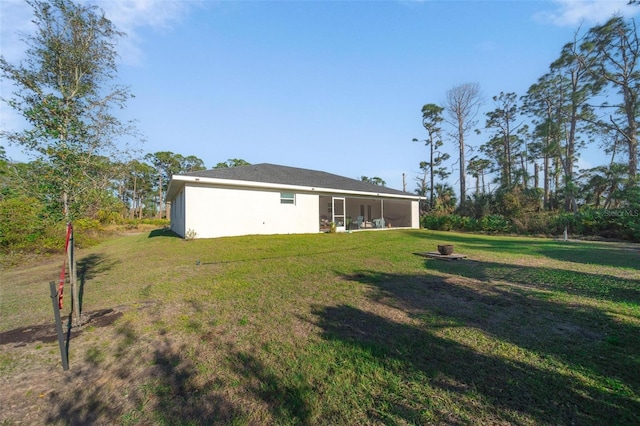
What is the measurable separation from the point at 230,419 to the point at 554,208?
1171 inches

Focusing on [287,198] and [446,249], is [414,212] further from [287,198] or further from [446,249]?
[446,249]

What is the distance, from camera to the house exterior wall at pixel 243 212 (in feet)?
A: 38.8

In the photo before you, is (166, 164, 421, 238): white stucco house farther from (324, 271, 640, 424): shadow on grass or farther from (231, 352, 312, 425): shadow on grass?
(231, 352, 312, 425): shadow on grass

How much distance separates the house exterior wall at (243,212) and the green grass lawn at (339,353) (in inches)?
250

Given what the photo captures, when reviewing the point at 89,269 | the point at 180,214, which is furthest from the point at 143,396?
the point at 180,214

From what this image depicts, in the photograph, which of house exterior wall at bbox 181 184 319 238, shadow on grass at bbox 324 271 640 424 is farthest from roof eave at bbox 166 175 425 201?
shadow on grass at bbox 324 271 640 424

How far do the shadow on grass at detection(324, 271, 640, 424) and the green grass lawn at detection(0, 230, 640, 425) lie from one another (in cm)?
2

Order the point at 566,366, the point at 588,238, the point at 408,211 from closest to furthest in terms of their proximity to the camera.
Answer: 1. the point at 566,366
2. the point at 588,238
3. the point at 408,211

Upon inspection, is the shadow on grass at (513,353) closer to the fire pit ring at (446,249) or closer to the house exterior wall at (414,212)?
the fire pit ring at (446,249)

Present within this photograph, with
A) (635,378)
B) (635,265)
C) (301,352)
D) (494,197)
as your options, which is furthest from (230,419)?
(494,197)

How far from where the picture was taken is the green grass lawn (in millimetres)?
2068

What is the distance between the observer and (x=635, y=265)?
696cm

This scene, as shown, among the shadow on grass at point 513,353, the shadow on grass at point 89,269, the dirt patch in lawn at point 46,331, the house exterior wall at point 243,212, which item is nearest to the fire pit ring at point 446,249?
the shadow on grass at point 513,353

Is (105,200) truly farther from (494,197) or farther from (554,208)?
(554,208)
